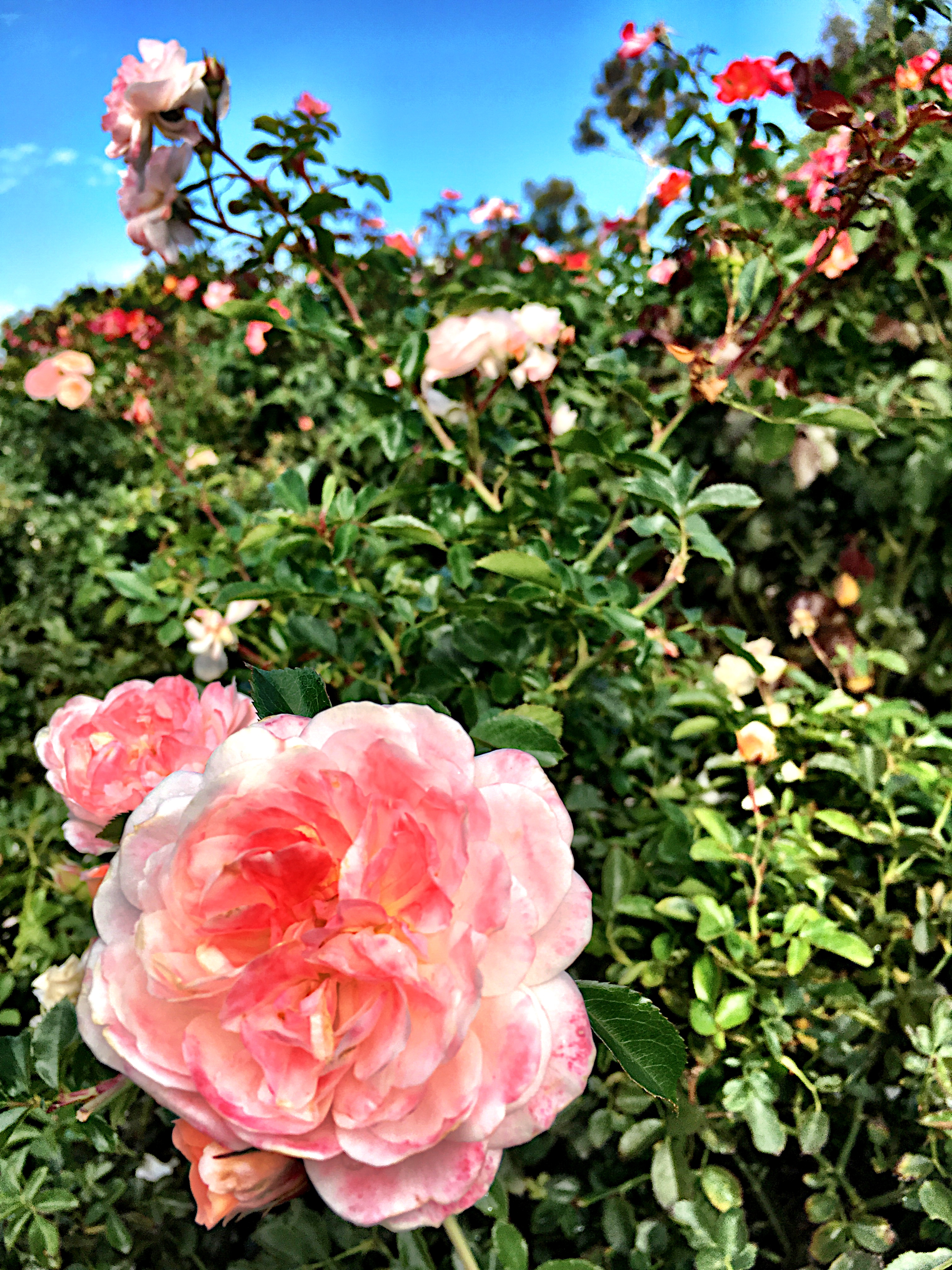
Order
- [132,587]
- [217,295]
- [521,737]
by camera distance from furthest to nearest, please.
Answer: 1. [217,295]
2. [132,587]
3. [521,737]

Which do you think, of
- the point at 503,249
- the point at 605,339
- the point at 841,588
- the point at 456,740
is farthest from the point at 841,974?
the point at 503,249

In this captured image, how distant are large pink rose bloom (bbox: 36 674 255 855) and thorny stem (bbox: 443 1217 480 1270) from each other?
351mm

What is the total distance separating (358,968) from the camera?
447mm

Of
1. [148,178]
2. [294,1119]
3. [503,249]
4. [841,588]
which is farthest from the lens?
[503,249]

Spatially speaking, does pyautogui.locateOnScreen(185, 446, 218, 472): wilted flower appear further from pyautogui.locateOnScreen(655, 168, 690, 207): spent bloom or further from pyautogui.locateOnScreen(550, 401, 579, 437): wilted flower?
pyautogui.locateOnScreen(655, 168, 690, 207): spent bloom

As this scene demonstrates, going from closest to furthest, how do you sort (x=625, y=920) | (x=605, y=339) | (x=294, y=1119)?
(x=294, y=1119) → (x=625, y=920) → (x=605, y=339)

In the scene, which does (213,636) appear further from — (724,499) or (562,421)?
(724,499)

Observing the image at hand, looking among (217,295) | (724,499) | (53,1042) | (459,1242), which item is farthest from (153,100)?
(217,295)

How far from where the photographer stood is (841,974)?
4.26ft

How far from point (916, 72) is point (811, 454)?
0.78 metres

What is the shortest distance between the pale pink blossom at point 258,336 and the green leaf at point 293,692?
3.07 ft

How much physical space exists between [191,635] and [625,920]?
2.62 ft

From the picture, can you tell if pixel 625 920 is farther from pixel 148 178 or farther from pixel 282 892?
pixel 148 178

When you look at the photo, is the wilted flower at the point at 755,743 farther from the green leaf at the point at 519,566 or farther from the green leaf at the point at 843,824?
the green leaf at the point at 519,566
